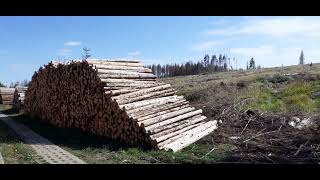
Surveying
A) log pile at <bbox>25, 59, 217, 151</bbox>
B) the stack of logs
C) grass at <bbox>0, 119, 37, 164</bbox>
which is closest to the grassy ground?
grass at <bbox>0, 119, 37, 164</bbox>

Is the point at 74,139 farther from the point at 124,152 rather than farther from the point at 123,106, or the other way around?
the point at 124,152

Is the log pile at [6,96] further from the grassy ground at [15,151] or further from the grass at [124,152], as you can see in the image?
the grass at [124,152]

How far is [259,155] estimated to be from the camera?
9.20 m

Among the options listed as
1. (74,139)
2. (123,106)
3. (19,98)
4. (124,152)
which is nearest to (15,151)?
(74,139)

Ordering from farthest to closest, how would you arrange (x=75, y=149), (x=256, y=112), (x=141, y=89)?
1. (x=256, y=112)
2. (x=141, y=89)
3. (x=75, y=149)

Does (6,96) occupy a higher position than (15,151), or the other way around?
(6,96)

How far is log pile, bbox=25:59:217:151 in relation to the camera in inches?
410

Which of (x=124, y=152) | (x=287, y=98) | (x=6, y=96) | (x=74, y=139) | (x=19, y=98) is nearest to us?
(x=124, y=152)

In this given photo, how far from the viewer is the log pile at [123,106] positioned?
10.4 metres

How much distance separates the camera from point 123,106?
1084cm
